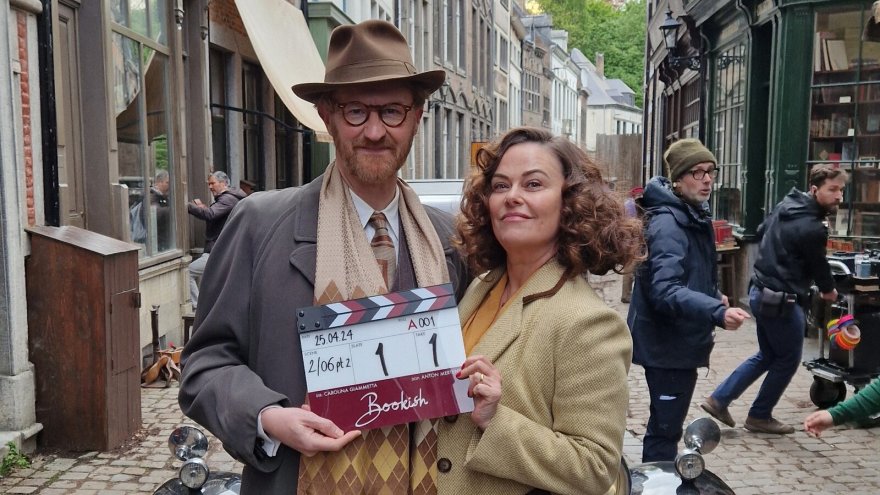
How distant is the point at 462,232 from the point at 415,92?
0.43 meters

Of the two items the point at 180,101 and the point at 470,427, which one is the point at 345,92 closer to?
the point at 470,427

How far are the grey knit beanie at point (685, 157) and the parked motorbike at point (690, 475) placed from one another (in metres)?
1.92

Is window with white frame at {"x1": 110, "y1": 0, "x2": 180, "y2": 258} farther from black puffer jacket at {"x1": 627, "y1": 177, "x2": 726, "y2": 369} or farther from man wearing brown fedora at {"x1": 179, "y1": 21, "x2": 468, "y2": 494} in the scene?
man wearing brown fedora at {"x1": 179, "y1": 21, "x2": 468, "y2": 494}

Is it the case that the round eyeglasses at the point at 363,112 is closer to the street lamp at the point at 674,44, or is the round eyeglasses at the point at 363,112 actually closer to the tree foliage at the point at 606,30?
the street lamp at the point at 674,44

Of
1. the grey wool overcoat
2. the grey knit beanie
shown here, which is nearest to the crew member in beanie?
the grey knit beanie

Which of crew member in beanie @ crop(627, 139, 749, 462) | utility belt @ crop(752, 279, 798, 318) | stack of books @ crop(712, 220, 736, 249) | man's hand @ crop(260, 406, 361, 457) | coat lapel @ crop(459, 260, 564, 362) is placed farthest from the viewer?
stack of books @ crop(712, 220, 736, 249)

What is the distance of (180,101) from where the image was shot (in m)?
9.68

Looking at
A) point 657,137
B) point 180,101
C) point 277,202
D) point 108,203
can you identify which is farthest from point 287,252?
point 657,137

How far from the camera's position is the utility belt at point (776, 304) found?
590 cm

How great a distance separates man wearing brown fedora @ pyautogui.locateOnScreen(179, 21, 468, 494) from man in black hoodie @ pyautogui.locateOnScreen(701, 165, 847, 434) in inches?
168

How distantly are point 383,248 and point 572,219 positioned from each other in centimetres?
53

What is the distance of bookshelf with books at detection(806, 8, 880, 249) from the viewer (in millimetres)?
9961

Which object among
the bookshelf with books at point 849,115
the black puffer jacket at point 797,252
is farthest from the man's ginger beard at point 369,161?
the bookshelf with books at point 849,115

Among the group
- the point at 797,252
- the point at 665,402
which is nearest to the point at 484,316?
the point at 665,402
